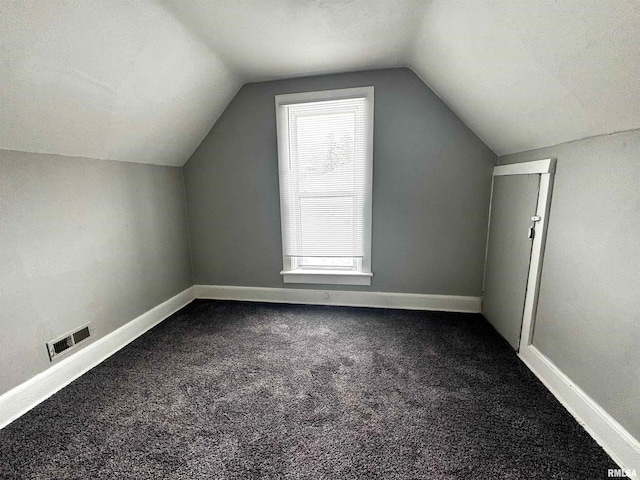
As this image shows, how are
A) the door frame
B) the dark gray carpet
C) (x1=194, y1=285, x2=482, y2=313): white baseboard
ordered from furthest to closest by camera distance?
(x1=194, y1=285, x2=482, y2=313): white baseboard → the door frame → the dark gray carpet

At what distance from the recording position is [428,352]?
212 cm

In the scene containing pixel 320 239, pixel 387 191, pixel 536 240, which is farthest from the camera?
pixel 320 239

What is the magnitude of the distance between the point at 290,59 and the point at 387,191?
54.9 inches

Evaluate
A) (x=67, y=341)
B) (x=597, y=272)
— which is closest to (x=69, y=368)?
(x=67, y=341)

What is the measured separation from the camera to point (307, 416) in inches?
60.9

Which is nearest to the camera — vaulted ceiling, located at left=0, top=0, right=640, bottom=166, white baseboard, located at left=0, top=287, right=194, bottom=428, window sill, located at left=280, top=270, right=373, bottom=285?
vaulted ceiling, located at left=0, top=0, right=640, bottom=166

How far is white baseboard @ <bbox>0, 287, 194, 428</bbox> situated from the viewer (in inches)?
62.2

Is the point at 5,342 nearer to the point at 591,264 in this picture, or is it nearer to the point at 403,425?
the point at 403,425

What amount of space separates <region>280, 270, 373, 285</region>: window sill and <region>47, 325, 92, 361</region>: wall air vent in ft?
5.40

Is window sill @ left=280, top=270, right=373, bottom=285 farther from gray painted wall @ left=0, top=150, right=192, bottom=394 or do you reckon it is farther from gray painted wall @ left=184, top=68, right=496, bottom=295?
gray painted wall @ left=0, top=150, right=192, bottom=394

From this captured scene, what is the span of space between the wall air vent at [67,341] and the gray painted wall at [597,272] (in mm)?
3096

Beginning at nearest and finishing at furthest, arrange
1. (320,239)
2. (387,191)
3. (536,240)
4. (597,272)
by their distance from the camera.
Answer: (597,272) → (536,240) → (387,191) → (320,239)

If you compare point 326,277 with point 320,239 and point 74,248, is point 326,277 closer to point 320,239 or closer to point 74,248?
point 320,239

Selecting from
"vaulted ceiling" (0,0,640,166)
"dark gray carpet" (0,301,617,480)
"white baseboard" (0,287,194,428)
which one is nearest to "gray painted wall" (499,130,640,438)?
"vaulted ceiling" (0,0,640,166)
